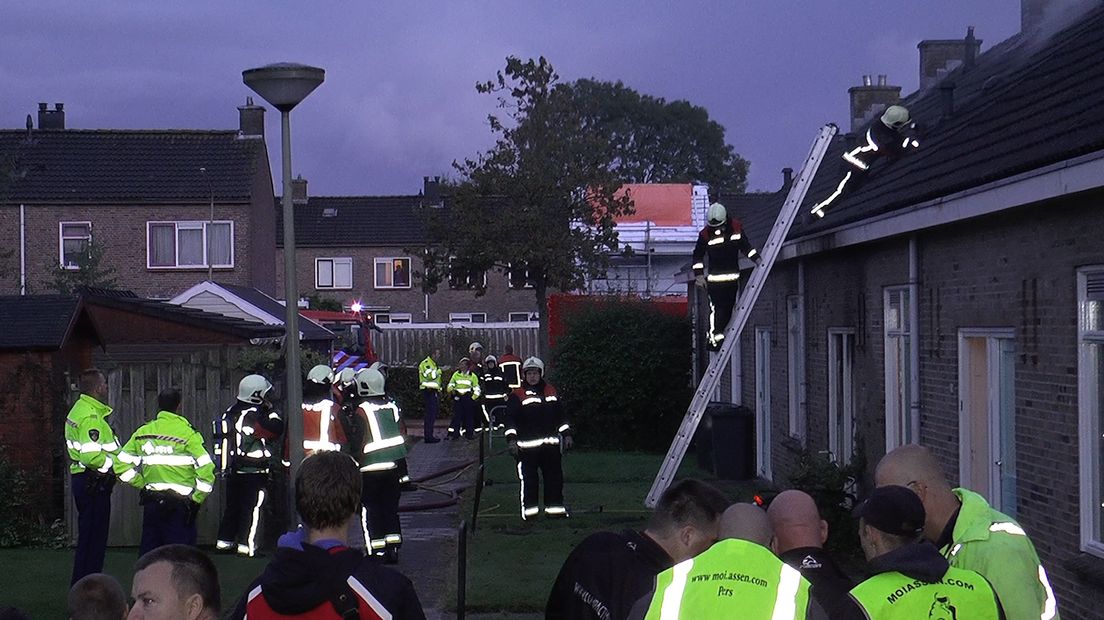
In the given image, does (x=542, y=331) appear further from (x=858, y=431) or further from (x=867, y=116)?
(x=858, y=431)

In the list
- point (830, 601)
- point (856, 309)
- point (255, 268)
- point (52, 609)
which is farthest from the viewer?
point (255, 268)

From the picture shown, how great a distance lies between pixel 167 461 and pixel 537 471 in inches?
209

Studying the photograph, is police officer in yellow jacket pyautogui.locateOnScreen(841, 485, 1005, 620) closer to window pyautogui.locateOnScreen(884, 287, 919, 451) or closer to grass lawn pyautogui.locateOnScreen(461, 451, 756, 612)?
grass lawn pyautogui.locateOnScreen(461, 451, 756, 612)

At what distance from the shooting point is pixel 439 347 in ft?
129

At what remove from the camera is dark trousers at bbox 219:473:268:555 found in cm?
1359

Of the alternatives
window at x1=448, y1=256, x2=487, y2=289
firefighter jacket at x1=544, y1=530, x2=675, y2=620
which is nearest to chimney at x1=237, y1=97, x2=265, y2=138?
window at x1=448, y1=256, x2=487, y2=289

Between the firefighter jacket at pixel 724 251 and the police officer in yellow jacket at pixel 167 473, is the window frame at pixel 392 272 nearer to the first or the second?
the firefighter jacket at pixel 724 251

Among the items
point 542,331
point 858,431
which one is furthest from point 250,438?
point 542,331

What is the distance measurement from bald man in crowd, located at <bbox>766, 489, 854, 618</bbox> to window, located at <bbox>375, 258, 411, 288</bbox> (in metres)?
50.2

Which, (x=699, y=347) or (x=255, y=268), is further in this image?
(x=255, y=268)

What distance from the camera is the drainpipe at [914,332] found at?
12.3m

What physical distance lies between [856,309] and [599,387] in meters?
11.6

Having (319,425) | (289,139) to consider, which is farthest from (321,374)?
(289,139)

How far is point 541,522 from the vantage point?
16.2 metres
